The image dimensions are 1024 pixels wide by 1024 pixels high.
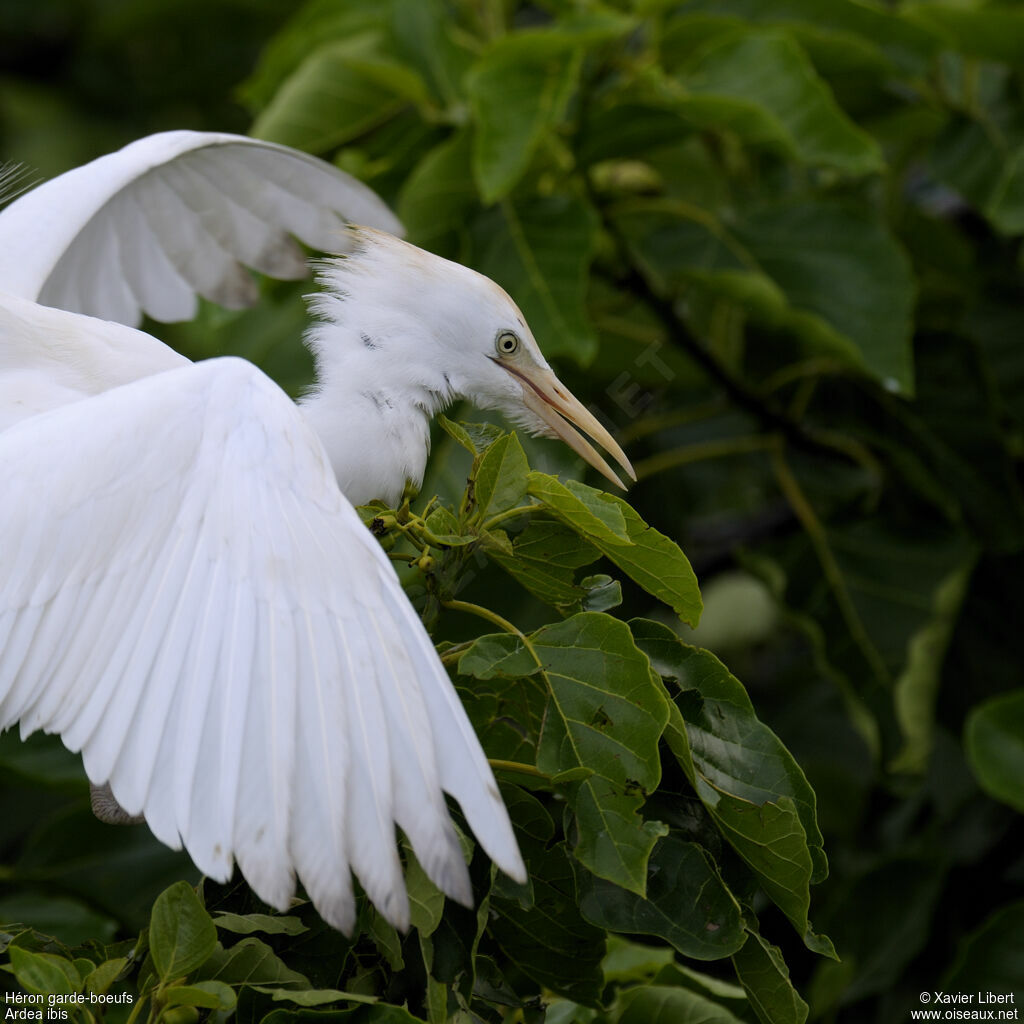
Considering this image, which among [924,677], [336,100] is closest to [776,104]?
[336,100]

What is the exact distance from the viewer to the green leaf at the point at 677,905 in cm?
125

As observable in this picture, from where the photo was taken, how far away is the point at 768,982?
1.30 metres

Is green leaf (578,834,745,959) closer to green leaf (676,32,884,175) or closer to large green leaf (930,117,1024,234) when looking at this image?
green leaf (676,32,884,175)

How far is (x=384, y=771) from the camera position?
1163 millimetres

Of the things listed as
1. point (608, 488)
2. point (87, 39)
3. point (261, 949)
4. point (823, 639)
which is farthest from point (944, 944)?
point (87, 39)

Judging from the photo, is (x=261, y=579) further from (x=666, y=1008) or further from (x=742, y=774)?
(x=666, y=1008)

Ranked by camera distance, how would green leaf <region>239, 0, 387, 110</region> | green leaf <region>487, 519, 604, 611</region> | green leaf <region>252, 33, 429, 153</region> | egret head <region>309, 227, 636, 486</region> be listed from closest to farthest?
green leaf <region>487, 519, 604, 611</region>, egret head <region>309, 227, 636, 486</region>, green leaf <region>252, 33, 429, 153</region>, green leaf <region>239, 0, 387, 110</region>

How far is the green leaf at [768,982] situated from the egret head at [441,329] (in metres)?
0.75

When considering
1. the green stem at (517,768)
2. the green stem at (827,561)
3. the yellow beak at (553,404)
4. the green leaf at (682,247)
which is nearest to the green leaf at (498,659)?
the green stem at (517,768)

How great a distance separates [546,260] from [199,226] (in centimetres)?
74

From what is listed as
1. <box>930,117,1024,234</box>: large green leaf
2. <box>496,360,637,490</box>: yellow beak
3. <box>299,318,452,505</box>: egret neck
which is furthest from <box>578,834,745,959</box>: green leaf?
<box>930,117,1024,234</box>: large green leaf

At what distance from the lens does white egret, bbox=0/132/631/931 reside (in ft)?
3.76

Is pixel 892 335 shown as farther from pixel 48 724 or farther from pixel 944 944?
pixel 48 724

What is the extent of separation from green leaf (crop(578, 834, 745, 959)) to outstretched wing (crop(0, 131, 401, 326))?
1508mm
